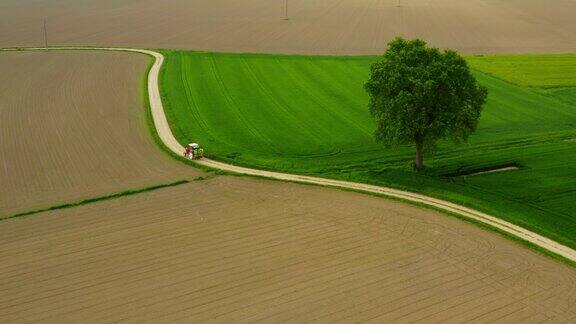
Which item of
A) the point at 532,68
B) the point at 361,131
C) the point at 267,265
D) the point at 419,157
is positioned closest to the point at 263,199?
the point at 267,265

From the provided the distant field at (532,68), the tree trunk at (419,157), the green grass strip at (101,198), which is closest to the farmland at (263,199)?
the green grass strip at (101,198)

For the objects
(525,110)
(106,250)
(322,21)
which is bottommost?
(106,250)

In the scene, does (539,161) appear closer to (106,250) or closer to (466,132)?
(466,132)

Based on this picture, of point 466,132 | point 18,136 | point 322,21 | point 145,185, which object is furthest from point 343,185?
point 322,21

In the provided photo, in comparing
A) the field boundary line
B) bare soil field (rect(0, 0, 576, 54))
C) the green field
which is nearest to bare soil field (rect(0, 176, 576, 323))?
the field boundary line

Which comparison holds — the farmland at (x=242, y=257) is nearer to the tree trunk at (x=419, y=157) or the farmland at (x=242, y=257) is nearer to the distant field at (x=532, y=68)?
the tree trunk at (x=419, y=157)

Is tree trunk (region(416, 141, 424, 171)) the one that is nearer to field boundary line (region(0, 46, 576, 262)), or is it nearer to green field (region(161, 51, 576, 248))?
green field (region(161, 51, 576, 248))
